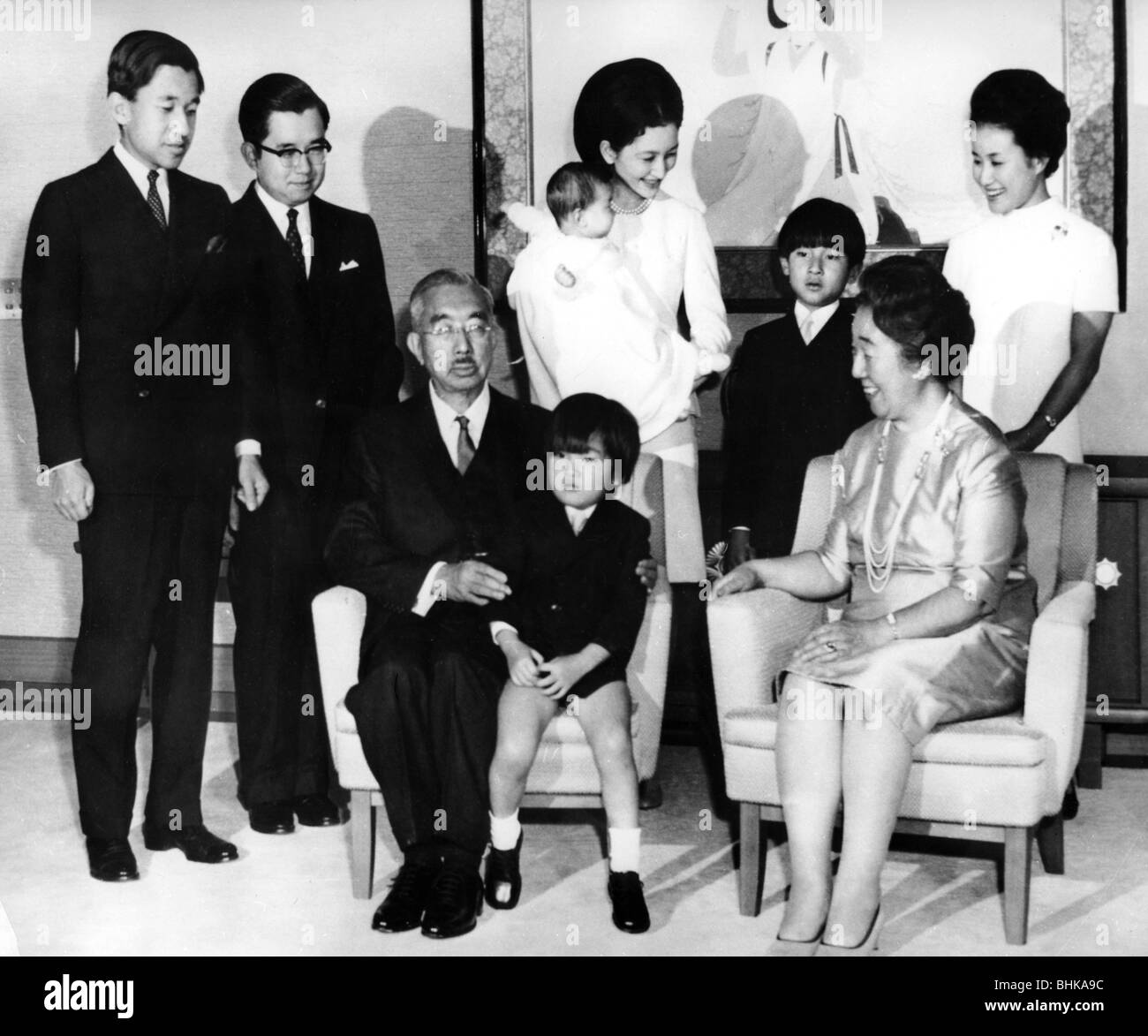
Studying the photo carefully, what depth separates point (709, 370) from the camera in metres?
3.82

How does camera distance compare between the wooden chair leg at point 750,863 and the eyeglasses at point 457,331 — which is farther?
the eyeglasses at point 457,331

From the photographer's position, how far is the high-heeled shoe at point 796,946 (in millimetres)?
2646

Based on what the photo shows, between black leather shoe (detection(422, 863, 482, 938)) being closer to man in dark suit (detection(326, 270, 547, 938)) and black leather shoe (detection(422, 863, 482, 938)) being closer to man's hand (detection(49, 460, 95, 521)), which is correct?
man in dark suit (detection(326, 270, 547, 938))

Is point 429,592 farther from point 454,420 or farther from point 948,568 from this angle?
point 948,568

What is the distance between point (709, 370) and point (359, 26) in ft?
4.93

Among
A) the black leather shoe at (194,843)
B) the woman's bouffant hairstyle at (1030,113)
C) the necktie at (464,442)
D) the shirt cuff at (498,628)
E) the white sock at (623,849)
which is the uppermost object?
the woman's bouffant hairstyle at (1030,113)

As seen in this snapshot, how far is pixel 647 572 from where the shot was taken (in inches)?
123

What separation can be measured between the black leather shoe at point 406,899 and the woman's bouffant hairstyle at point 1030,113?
7.57 ft

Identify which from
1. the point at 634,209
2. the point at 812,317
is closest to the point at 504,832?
the point at 812,317

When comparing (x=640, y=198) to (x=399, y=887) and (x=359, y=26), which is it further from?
(x=399, y=887)

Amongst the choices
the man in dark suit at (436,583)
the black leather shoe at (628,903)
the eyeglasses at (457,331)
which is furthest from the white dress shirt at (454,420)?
the black leather shoe at (628,903)

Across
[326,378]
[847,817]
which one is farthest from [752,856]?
[326,378]

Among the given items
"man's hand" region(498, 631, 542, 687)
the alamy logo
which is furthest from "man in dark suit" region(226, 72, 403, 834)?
"man's hand" region(498, 631, 542, 687)

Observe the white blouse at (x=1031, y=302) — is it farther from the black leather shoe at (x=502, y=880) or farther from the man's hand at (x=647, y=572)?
the black leather shoe at (x=502, y=880)
